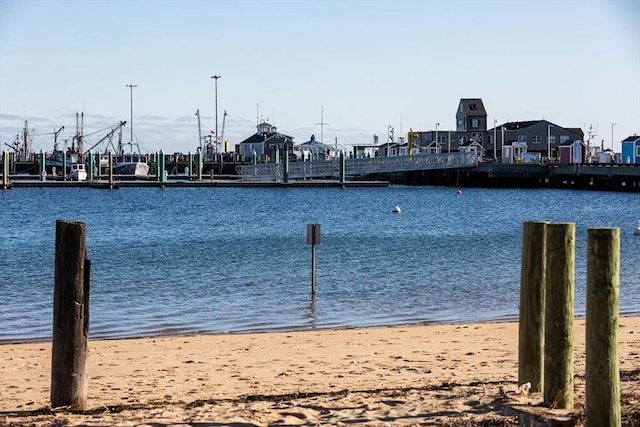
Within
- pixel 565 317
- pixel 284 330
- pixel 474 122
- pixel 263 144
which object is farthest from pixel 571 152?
pixel 565 317

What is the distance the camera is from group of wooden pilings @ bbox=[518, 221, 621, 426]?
7.60 m

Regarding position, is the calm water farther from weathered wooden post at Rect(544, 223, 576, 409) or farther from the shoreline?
weathered wooden post at Rect(544, 223, 576, 409)

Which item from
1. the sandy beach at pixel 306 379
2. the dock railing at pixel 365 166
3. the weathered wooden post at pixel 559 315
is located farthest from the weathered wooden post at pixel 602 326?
the dock railing at pixel 365 166

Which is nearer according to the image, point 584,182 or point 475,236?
point 475,236

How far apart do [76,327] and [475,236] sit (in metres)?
40.2

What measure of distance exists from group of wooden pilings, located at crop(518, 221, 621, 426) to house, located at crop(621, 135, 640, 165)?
117 m

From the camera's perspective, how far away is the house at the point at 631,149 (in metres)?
120

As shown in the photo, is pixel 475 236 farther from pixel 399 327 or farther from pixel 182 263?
pixel 399 327

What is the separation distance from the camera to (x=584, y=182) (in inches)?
4215

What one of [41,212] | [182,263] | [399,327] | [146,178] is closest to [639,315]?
[399,327]

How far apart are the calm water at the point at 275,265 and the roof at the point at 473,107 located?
241 feet

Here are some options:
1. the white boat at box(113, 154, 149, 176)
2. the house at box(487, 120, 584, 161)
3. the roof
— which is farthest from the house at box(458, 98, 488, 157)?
the white boat at box(113, 154, 149, 176)

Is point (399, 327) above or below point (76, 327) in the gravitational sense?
below

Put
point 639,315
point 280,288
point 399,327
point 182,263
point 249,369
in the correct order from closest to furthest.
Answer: point 249,369
point 399,327
point 639,315
point 280,288
point 182,263
